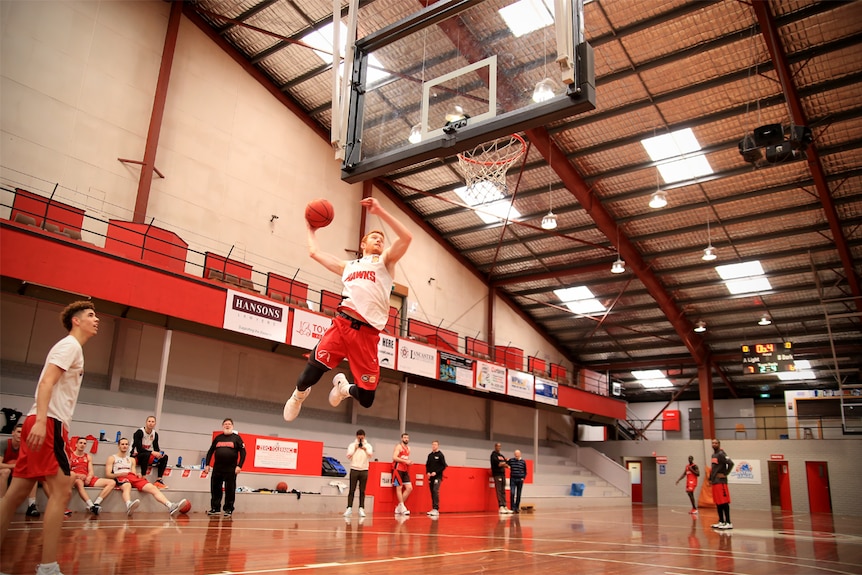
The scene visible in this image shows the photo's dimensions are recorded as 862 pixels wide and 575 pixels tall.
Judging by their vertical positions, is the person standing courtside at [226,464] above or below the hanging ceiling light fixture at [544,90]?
below

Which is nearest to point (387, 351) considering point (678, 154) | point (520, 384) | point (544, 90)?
point (520, 384)

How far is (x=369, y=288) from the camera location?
486cm

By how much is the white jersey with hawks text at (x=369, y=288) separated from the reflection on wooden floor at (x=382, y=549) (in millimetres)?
1912

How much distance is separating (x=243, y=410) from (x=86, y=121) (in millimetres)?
7406

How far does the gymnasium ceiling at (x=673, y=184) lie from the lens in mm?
13148

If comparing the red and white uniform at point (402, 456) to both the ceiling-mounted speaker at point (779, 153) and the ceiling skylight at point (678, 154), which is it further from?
the ceiling skylight at point (678, 154)

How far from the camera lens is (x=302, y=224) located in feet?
57.3

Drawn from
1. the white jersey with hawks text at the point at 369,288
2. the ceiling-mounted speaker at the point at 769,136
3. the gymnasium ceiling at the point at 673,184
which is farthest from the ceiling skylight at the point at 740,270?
the white jersey with hawks text at the point at 369,288

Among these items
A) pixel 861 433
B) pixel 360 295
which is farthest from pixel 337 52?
pixel 861 433

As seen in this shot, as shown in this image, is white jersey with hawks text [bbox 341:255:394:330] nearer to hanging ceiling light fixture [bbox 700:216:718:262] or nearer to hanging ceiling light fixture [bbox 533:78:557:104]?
hanging ceiling light fixture [bbox 533:78:557:104]

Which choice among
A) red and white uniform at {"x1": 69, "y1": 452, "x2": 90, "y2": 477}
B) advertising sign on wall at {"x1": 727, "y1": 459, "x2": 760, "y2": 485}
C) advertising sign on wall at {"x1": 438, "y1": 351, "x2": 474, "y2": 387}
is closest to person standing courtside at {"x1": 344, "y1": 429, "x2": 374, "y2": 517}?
red and white uniform at {"x1": 69, "y1": 452, "x2": 90, "y2": 477}

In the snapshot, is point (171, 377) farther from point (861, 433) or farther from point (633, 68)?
point (861, 433)

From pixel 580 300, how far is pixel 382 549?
764 inches

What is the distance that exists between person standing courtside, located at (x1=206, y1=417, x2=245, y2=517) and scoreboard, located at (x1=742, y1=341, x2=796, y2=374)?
17.7 meters
